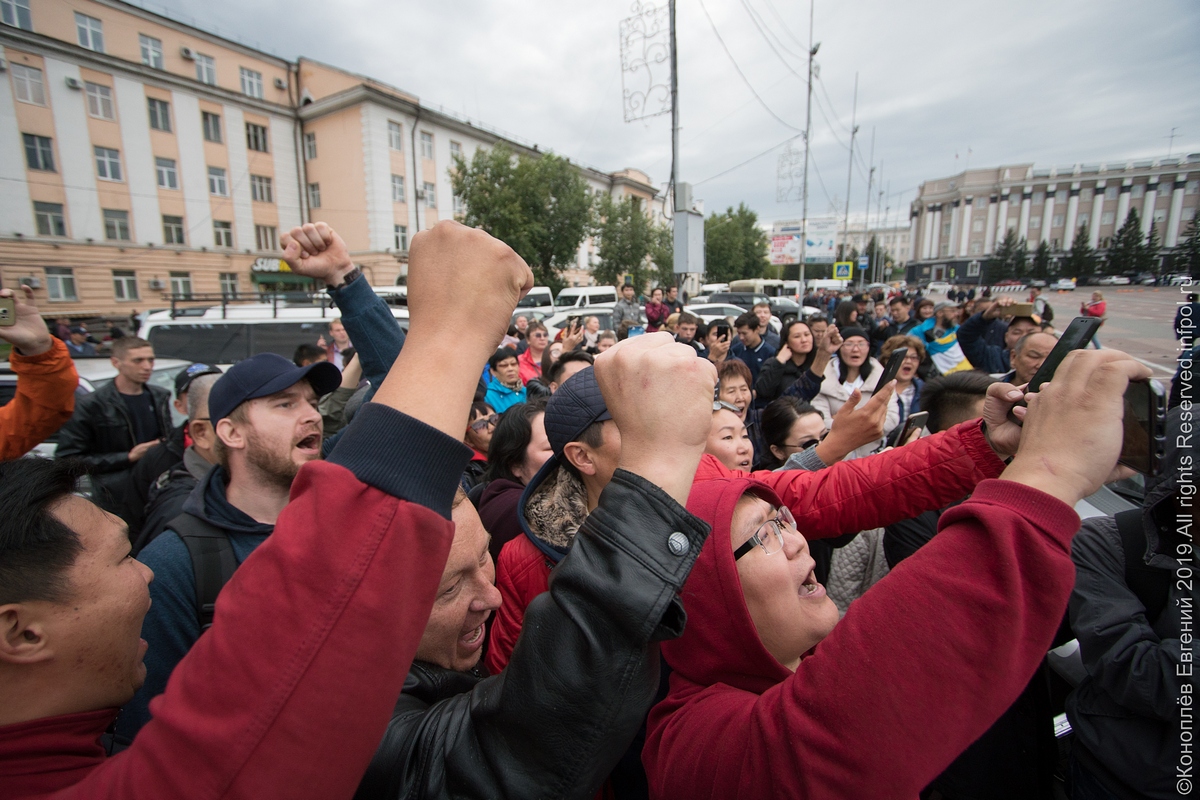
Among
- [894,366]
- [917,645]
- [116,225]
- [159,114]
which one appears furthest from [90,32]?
[917,645]

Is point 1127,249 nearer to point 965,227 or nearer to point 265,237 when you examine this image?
point 965,227

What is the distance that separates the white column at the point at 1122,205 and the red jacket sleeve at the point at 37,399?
6.32 m

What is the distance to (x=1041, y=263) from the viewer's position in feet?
28.3

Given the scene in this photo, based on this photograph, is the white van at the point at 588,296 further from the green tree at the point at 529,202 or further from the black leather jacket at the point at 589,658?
the black leather jacket at the point at 589,658

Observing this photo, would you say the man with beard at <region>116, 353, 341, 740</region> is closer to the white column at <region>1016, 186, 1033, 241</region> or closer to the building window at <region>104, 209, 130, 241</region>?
the white column at <region>1016, 186, 1033, 241</region>

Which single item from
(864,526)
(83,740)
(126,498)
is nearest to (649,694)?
(83,740)

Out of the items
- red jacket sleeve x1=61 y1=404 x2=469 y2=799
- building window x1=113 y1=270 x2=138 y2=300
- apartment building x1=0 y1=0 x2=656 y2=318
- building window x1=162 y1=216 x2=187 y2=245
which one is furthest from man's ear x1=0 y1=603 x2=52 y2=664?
building window x1=162 y1=216 x2=187 y2=245

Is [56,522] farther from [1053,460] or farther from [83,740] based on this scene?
[1053,460]

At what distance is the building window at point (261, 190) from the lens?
2993 cm

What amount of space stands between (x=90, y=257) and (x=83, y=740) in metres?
32.2

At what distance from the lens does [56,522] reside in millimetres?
1002

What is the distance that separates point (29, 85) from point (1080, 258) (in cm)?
3047

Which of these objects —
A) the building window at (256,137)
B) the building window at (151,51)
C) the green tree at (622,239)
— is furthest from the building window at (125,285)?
the green tree at (622,239)

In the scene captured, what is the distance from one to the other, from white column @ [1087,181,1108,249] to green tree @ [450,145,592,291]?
2310cm
